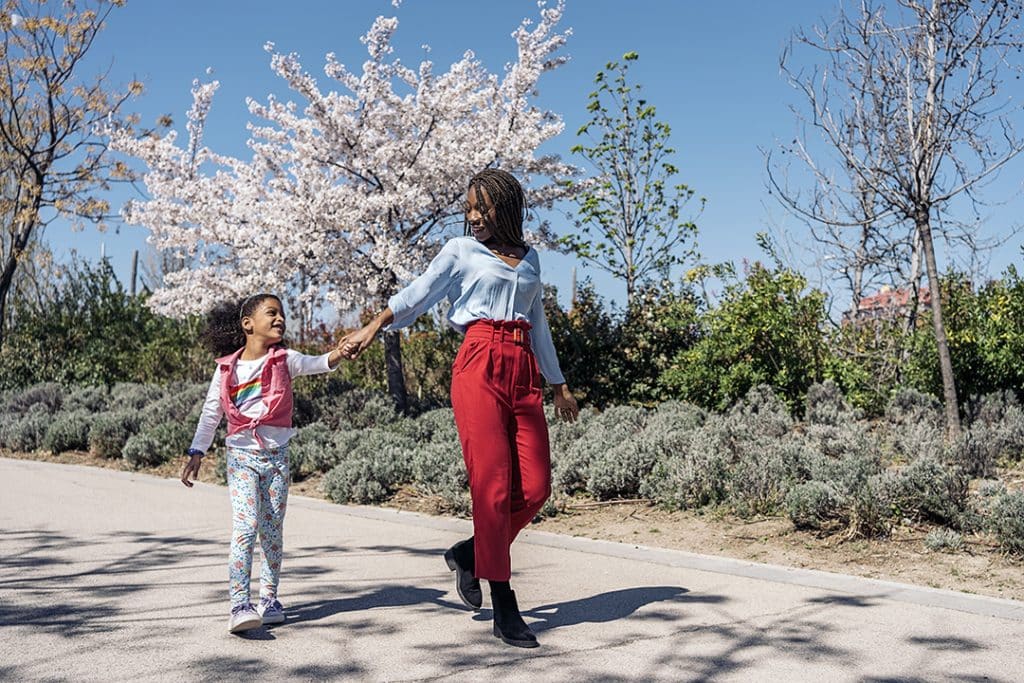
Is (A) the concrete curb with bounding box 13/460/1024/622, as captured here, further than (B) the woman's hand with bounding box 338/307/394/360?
Yes

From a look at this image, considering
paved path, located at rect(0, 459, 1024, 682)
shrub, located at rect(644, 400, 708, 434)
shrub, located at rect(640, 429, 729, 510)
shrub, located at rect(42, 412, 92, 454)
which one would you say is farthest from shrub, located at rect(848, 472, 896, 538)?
shrub, located at rect(42, 412, 92, 454)

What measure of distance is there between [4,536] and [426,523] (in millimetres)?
2750

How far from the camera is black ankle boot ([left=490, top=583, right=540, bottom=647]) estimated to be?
4.01 metres

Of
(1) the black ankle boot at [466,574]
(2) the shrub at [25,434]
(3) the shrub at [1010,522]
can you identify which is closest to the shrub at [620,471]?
(3) the shrub at [1010,522]

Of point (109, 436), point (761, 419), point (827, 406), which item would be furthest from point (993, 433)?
point (109, 436)

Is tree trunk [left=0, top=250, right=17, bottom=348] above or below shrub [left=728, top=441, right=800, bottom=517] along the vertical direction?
above

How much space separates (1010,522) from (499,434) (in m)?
3.12

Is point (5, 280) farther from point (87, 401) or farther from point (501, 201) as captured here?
Result: point (501, 201)

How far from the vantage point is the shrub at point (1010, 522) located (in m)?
5.35

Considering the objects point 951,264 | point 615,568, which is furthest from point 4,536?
point 951,264

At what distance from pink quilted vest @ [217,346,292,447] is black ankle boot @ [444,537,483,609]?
0.97m

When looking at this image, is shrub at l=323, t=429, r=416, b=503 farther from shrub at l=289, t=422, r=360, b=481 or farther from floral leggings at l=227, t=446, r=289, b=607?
floral leggings at l=227, t=446, r=289, b=607

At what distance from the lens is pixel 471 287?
4.22m

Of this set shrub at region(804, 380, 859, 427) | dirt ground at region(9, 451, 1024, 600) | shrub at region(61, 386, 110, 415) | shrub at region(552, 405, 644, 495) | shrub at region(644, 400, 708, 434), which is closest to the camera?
dirt ground at region(9, 451, 1024, 600)
